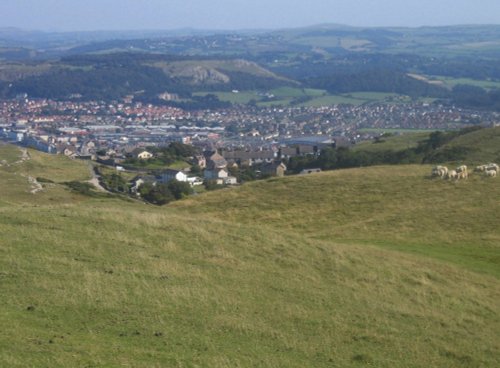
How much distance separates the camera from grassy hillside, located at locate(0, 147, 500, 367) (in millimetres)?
12180

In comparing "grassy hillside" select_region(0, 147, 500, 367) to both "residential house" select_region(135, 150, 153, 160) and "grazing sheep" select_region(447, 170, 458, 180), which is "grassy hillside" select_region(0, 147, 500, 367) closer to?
"grazing sheep" select_region(447, 170, 458, 180)

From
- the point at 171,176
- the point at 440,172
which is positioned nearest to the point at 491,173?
the point at 440,172

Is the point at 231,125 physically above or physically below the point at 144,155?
below

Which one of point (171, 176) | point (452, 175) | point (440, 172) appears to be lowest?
point (171, 176)

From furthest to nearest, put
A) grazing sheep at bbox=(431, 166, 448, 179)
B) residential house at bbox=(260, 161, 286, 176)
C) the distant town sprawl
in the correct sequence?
the distant town sprawl → residential house at bbox=(260, 161, 286, 176) → grazing sheep at bbox=(431, 166, 448, 179)

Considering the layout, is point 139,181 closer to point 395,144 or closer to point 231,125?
point 395,144

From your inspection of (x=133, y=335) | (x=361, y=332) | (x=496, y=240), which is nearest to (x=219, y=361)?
(x=133, y=335)

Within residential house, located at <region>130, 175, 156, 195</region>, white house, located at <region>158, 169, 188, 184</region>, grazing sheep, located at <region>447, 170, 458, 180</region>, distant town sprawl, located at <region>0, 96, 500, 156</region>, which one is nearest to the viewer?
grazing sheep, located at <region>447, 170, 458, 180</region>

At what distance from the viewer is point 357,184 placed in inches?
1358

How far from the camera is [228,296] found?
14719mm

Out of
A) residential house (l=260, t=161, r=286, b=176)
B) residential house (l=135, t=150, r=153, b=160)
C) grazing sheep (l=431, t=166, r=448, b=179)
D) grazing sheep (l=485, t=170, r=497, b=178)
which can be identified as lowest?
residential house (l=135, t=150, r=153, b=160)

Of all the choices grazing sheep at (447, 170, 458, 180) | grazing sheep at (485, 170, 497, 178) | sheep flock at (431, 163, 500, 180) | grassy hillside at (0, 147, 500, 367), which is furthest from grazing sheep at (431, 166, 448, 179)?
grassy hillside at (0, 147, 500, 367)

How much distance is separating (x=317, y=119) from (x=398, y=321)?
166362 mm

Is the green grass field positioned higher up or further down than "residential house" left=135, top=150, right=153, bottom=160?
higher up
